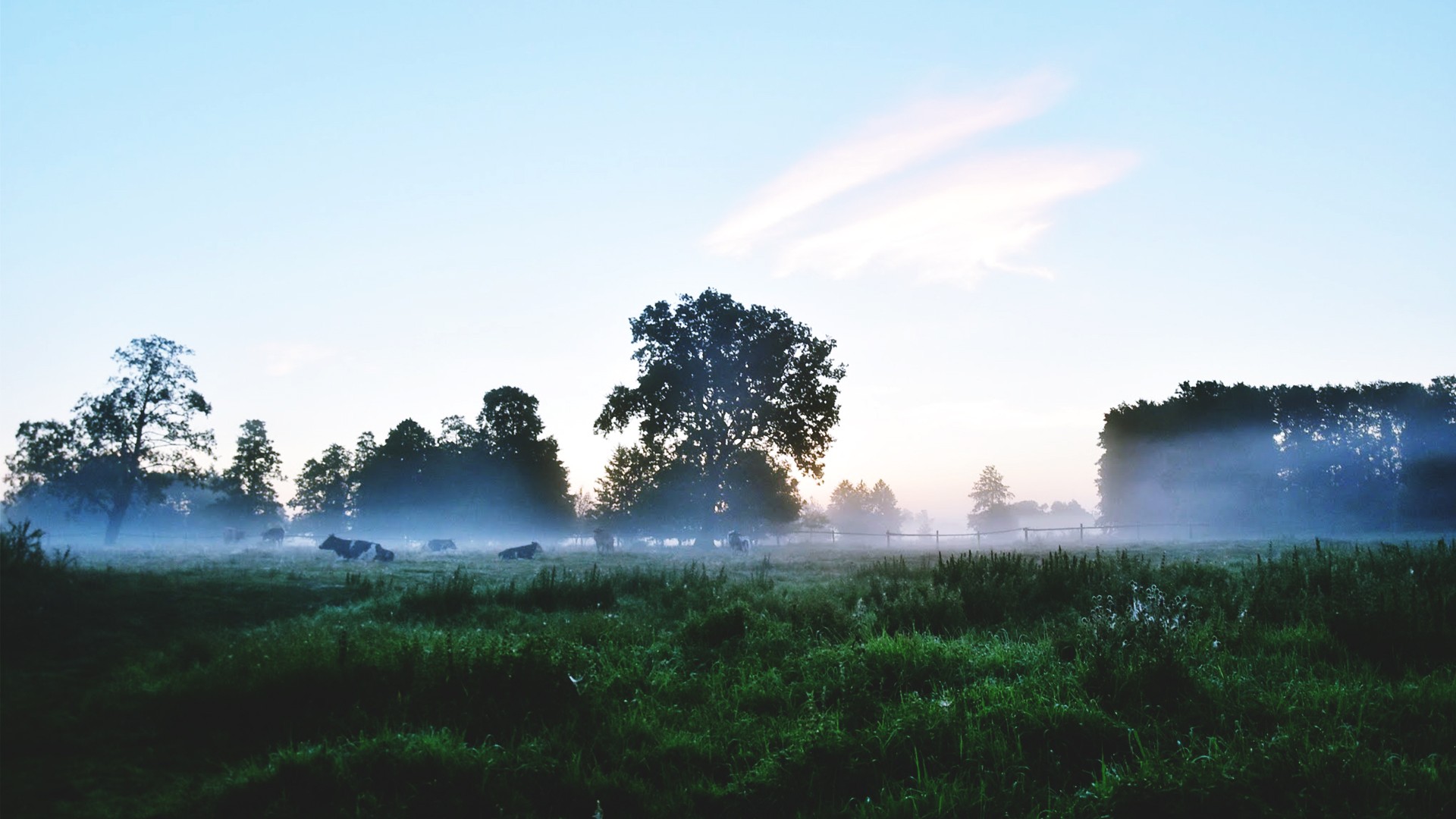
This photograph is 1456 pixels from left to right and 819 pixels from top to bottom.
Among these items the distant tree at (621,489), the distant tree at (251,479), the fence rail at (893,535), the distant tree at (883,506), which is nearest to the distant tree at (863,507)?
the distant tree at (883,506)

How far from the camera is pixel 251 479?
4634 cm

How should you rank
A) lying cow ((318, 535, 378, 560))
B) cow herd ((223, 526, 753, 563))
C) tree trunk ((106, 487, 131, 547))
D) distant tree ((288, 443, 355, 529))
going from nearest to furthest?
tree trunk ((106, 487, 131, 547)), cow herd ((223, 526, 753, 563)), lying cow ((318, 535, 378, 560)), distant tree ((288, 443, 355, 529))

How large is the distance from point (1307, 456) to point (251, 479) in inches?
2993

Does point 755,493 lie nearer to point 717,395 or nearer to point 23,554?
point 717,395

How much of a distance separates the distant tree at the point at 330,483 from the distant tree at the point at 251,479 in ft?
10.9

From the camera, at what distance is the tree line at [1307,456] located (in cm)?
4728

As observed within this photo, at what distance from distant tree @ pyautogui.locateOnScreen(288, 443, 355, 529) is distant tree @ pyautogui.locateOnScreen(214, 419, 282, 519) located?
3318mm

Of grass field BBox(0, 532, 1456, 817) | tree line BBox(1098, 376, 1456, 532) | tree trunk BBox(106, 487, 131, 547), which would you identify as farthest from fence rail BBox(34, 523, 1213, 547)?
grass field BBox(0, 532, 1456, 817)

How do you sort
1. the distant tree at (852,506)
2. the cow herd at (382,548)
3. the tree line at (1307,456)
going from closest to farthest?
the cow herd at (382,548), the tree line at (1307,456), the distant tree at (852,506)

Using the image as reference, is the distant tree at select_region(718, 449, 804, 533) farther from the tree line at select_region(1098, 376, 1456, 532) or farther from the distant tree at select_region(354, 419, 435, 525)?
the tree line at select_region(1098, 376, 1456, 532)

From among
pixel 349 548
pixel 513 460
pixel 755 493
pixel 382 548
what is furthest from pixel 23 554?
pixel 513 460

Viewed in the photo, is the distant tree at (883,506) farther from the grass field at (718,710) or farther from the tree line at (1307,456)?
the grass field at (718,710)

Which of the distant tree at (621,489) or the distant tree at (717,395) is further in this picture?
the distant tree at (621,489)

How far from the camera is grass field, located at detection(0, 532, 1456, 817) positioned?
469 cm
